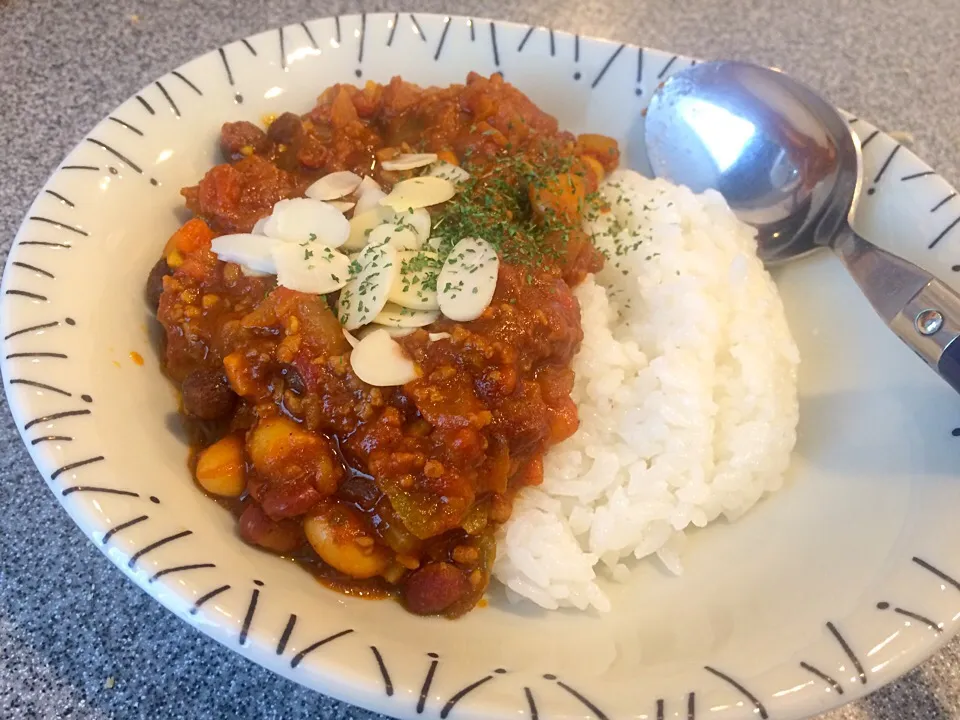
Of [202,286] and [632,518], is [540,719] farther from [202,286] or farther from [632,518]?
[202,286]

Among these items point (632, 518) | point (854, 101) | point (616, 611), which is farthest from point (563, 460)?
point (854, 101)

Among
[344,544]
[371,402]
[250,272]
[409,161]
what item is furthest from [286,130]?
[344,544]

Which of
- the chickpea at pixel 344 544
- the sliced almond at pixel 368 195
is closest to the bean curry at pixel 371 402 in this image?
the chickpea at pixel 344 544

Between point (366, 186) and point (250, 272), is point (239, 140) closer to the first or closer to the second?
point (366, 186)

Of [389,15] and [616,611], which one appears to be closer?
[616,611]

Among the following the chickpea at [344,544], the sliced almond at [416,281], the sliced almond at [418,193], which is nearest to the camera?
the chickpea at [344,544]

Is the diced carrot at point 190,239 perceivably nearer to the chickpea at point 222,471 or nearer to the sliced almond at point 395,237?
the sliced almond at point 395,237

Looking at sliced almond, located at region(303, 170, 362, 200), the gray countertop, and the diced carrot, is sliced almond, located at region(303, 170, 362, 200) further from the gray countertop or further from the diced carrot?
the gray countertop
